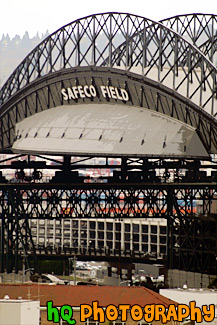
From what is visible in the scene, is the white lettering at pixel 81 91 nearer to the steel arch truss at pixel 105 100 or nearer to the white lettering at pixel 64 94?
the steel arch truss at pixel 105 100

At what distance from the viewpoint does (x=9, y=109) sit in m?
159

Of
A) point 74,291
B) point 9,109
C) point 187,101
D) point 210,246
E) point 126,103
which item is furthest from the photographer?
point 9,109

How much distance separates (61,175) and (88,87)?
23387mm

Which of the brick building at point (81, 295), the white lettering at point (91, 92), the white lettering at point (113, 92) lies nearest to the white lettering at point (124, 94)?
the white lettering at point (91, 92)

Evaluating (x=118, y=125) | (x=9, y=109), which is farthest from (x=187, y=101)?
(x=9, y=109)

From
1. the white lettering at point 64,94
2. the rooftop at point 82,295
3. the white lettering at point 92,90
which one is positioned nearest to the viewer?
the rooftop at point 82,295

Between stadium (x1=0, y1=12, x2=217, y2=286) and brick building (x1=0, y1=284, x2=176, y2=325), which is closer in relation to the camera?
brick building (x1=0, y1=284, x2=176, y2=325)

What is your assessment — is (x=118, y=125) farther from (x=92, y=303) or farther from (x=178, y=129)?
(x=92, y=303)

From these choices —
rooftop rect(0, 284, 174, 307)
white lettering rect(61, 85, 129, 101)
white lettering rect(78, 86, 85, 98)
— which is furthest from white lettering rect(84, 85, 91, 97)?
rooftop rect(0, 284, 174, 307)

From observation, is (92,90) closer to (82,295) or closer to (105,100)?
(105,100)

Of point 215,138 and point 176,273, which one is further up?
point 215,138

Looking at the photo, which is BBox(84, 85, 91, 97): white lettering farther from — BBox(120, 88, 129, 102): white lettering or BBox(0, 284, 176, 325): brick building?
BBox(0, 284, 176, 325): brick building

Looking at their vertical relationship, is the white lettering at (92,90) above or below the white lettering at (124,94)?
above

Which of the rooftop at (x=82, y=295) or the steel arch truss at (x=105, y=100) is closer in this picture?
the rooftop at (x=82, y=295)
